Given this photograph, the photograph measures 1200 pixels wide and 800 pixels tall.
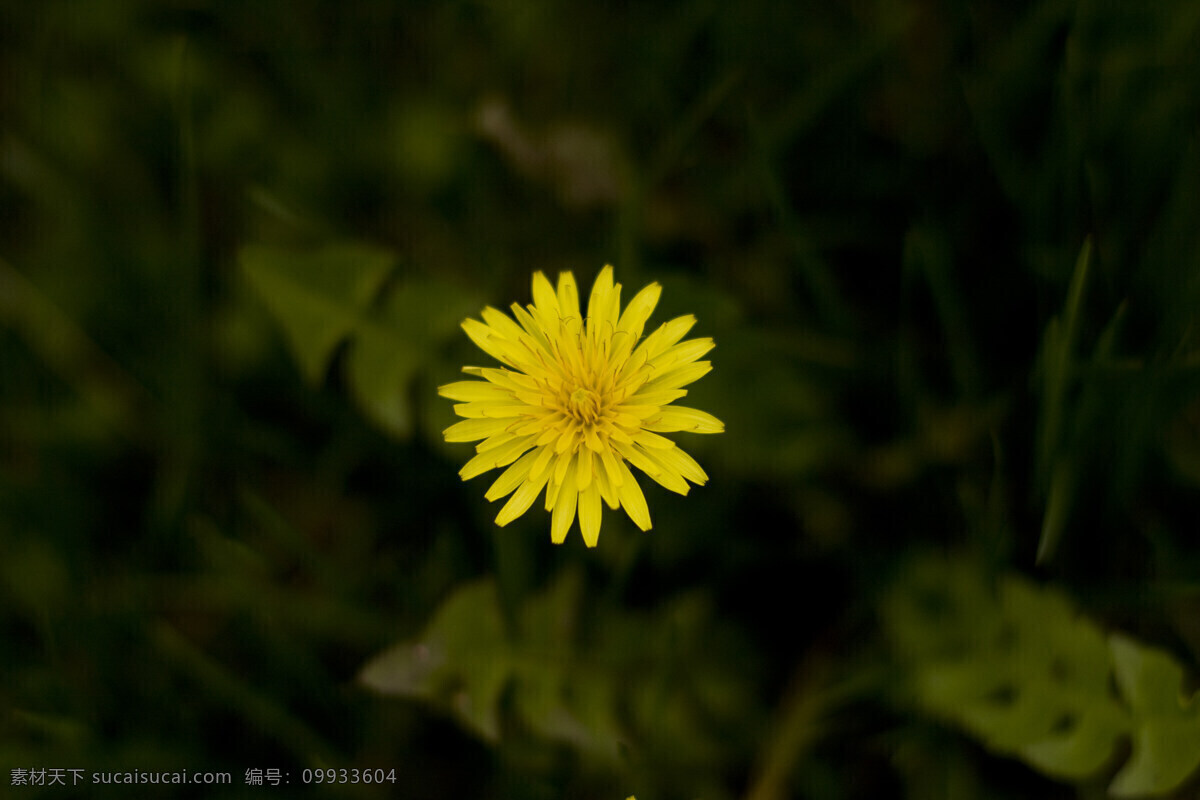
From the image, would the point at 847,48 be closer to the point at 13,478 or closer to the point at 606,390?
the point at 606,390

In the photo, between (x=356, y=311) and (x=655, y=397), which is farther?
(x=356, y=311)

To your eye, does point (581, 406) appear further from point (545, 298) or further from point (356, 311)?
point (356, 311)

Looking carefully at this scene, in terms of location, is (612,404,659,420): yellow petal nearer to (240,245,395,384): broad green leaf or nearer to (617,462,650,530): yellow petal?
(617,462,650,530): yellow petal

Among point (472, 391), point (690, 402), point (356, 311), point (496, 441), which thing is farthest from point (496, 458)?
point (356, 311)

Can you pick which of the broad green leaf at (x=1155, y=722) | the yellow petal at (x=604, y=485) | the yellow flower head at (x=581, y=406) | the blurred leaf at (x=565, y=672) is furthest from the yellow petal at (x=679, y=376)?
the broad green leaf at (x=1155, y=722)

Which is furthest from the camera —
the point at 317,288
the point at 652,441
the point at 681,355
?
the point at 317,288

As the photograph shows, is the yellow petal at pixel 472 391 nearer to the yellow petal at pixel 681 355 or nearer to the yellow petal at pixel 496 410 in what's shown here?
the yellow petal at pixel 496 410

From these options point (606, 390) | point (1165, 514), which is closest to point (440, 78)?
point (606, 390)

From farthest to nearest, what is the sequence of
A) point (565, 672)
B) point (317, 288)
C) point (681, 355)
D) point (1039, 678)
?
point (317, 288)
point (565, 672)
point (1039, 678)
point (681, 355)
